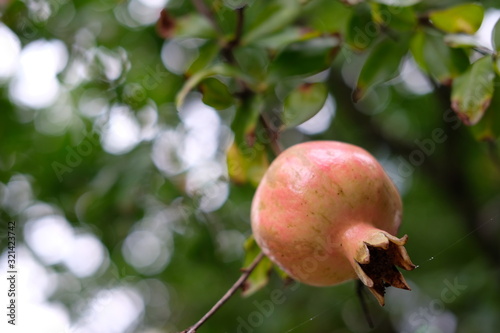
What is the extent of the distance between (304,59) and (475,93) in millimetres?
306

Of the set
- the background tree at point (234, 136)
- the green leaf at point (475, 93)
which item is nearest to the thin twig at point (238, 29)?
the background tree at point (234, 136)

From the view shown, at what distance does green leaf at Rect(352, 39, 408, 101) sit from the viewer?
88 centimetres

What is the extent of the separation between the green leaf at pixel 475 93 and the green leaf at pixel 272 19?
0.35 metres

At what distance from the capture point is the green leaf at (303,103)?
87 cm

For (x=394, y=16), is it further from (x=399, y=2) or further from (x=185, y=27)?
(x=185, y=27)

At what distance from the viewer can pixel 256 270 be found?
930 millimetres

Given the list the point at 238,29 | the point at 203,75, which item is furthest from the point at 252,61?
the point at 203,75

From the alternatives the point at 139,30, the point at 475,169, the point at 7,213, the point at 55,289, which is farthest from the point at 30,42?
the point at 475,169

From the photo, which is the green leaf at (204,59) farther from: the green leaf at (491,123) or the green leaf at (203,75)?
the green leaf at (491,123)

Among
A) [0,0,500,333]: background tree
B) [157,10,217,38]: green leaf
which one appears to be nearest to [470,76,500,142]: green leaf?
[0,0,500,333]: background tree

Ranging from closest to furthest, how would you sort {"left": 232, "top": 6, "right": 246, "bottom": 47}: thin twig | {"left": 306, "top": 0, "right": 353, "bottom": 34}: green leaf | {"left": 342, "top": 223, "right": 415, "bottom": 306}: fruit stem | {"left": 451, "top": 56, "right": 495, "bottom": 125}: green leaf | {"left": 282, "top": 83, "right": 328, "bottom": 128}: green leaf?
1. {"left": 342, "top": 223, "right": 415, "bottom": 306}: fruit stem
2. {"left": 451, "top": 56, "right": 495, "bottom": 125}: green leaf
3. {"left": 282, "top": 83, "right": 328, "bottom": 128}: green leaf
4. {"left": 232, "top": 6, "right": 246, "bottom": 47}: thin twig
5. {"left": 306, "top": 0, "right": 353, "bottom": 34}: green leaf

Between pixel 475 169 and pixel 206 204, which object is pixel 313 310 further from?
pixel 475 169

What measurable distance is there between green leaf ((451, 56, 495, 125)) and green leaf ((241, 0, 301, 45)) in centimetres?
35

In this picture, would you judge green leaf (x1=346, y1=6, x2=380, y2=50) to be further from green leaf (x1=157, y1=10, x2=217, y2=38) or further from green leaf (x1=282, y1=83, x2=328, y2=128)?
green leaf (x1=157, y1=10, x2=217, y2=38)
